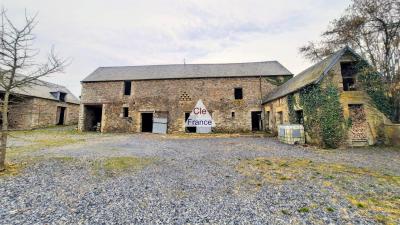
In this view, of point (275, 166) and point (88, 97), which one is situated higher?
point (88, 97)

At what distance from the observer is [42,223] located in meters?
2.50

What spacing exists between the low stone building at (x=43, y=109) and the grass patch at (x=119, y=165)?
13873 mm

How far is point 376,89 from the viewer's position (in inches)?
346

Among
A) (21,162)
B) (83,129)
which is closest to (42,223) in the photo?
(21,162)

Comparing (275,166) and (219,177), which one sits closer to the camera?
(219,177)

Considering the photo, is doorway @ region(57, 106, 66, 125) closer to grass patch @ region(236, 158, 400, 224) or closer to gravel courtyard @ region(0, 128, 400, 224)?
gravel courtyard @ region(0, 128, 400, 224)

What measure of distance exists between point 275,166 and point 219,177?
1950 mm

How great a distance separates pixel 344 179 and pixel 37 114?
2376 centimetres

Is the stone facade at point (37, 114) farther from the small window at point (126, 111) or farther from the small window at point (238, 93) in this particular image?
the small window at point (238, 93)

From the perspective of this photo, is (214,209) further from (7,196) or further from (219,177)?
(7,196)

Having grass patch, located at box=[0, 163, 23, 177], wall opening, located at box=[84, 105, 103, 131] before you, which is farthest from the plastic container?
wall opening, located at box=[84, 105, 103, 131]

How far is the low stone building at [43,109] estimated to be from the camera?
1734 centimetres

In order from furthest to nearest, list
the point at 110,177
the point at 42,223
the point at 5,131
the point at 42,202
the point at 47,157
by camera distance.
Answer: the point at 47,157 → the point at 5,131 → the point at 110,177 → the point at 42,202 → the point at 42,223

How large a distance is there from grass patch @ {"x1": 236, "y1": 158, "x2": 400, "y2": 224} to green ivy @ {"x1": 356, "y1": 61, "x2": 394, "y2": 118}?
5884mm
